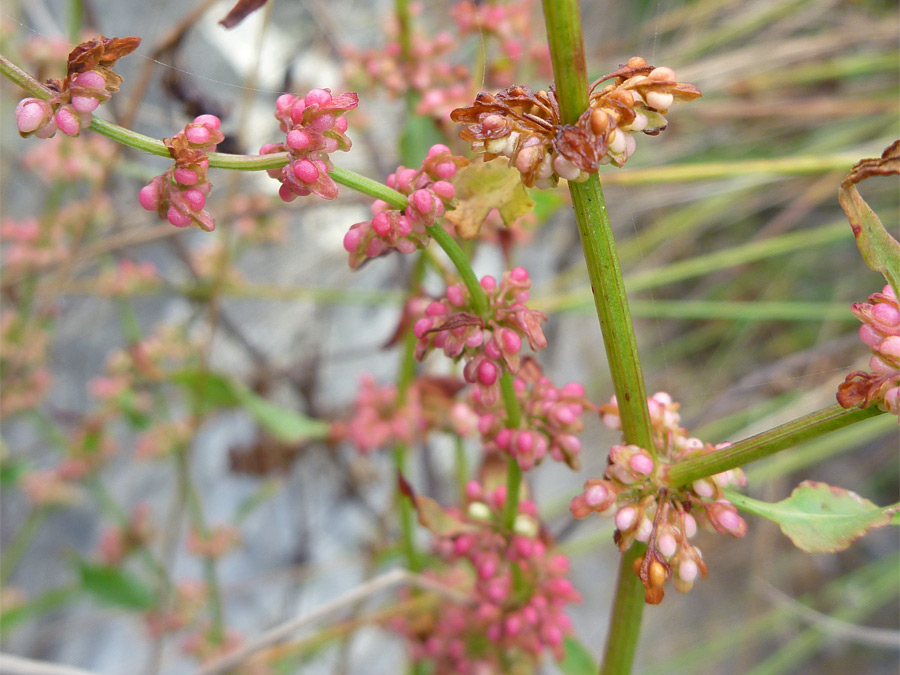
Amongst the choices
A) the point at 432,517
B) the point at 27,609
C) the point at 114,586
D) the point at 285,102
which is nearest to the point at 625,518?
the point at 432,517

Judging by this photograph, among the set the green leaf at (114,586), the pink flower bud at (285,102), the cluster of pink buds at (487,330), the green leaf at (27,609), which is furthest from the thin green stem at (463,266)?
the green leaf at (27,609)

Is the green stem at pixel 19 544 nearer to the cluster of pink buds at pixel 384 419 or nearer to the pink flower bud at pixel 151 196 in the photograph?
the cluster of pink buds at pixel 384 419

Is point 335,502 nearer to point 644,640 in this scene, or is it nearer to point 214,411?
point 214,411

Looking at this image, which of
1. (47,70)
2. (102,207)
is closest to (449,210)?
(47,70)

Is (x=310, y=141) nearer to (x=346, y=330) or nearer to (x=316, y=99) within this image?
(x=316, y=99)

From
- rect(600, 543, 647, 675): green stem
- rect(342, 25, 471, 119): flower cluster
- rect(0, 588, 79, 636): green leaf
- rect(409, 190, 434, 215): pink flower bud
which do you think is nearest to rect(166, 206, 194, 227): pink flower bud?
rect(409, 190, 434, 215): pink flower bud

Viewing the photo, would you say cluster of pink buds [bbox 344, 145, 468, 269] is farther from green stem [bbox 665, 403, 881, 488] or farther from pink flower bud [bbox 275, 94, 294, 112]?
green stem [bbox 665, 403, 881, 488]
